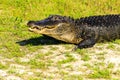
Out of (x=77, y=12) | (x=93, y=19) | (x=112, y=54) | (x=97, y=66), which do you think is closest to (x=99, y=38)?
(x=93, y=19)

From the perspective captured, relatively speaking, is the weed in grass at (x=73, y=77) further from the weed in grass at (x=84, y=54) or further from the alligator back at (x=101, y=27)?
the alligator back at (x=101, y=27)

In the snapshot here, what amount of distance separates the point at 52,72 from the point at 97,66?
0.98 m

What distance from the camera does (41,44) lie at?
33.1 ft

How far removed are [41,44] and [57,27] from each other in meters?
0.61

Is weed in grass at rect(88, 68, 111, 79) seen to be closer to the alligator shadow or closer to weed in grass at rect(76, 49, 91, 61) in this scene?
weed in grass at rect(76, 49, 91, 61)

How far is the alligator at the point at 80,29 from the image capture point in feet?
31.7

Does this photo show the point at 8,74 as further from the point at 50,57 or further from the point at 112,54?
the point at 112,54

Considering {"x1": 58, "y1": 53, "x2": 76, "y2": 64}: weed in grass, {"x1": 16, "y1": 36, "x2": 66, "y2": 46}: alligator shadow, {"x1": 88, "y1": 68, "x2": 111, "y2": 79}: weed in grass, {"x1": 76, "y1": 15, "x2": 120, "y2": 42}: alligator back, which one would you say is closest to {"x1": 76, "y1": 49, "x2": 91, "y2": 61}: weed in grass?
{"x1": 58, "y1": 53, "x2": 76, "y2": 64}: weed in grass

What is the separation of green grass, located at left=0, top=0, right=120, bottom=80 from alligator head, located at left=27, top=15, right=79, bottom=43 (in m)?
0.22

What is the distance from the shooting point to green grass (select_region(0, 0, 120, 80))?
8.09m

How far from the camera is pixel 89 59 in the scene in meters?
8.73

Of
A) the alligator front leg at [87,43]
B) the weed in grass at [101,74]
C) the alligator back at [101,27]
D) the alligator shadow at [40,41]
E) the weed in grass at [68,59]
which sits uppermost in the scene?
the alligator back at [101,27]

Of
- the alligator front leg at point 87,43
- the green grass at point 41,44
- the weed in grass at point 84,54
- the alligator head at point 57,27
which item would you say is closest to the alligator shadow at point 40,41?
the green grass at point 41,44

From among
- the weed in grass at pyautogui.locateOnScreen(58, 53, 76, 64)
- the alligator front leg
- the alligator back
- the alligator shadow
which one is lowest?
the weed in grass at pyautogui.locateOnScreen(58, 53, 76, 64)
